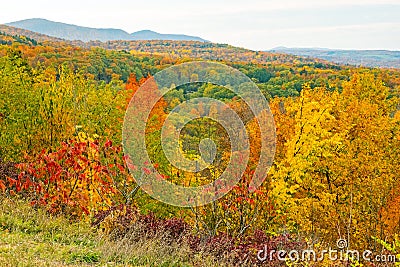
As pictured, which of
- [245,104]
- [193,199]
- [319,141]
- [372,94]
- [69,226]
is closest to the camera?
[69,226]

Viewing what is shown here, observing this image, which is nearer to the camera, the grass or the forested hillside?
the grass

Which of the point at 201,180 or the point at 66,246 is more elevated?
the point at 66,246

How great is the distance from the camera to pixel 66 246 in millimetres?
7348

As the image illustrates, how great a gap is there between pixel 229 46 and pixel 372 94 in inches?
6323

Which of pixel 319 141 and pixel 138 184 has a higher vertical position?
pixel 319 141

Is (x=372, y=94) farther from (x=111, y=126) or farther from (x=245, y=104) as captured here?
(x=111, y=126)

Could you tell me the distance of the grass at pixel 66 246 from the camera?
651 cm

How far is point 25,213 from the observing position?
889cm

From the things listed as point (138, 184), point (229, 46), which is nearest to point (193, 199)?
point (138, 184)

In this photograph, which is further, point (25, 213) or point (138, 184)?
point (138, 184)

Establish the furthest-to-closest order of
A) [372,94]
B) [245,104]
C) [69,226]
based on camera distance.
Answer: [372,94]
[245,104]
[69,226]

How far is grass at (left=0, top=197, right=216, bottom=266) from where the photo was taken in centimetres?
651

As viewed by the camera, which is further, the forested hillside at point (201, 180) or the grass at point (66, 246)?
the forested hillside at point (201, 180)

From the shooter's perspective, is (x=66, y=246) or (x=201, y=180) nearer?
(x=66, y=246)
